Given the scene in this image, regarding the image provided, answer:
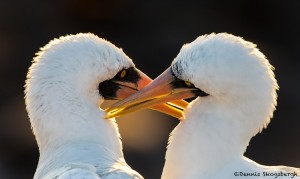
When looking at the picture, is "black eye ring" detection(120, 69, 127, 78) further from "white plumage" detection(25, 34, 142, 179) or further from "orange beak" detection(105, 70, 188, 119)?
"white plumage" detection(25, 34, 142, 179)

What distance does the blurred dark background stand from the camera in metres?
14.6

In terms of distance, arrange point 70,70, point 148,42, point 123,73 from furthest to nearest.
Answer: point 148,42, point 123,73, point 70,70

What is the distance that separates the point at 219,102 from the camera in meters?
7.38

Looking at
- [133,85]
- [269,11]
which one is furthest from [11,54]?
[133,85]

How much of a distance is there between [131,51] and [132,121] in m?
2.53

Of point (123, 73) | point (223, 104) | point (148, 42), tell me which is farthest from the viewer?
point (148, 42)

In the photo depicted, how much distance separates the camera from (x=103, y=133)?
7.93 meters

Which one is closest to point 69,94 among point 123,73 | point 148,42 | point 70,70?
point 70,70

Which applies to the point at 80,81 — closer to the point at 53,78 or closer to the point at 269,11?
the point at 53,78

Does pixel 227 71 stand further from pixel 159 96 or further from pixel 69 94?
pixel 69 94

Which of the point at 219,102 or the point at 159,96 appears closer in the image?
the point at 219,102

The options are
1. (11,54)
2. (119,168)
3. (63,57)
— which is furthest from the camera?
(11,54)

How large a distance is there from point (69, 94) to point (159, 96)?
833 millimetres

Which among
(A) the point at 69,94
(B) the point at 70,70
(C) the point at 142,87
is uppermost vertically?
(B) the point at 70,70
